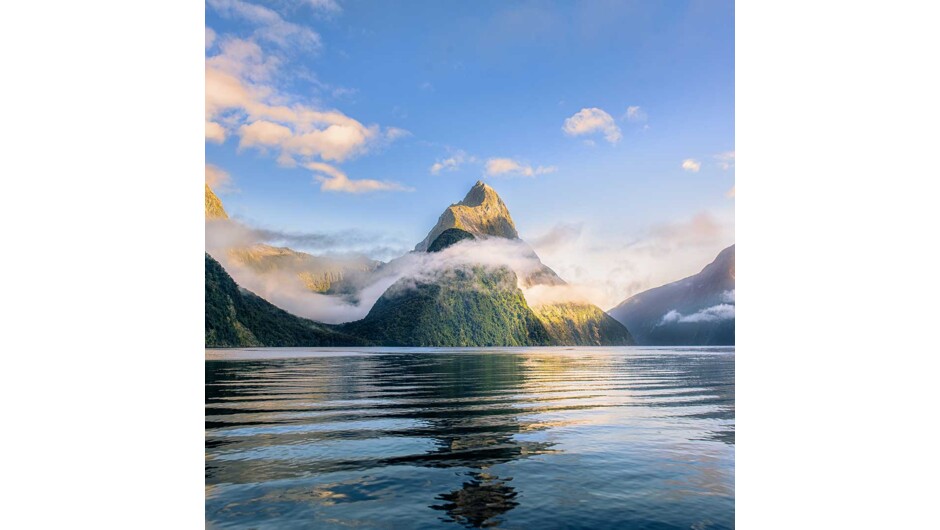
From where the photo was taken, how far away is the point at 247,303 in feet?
637

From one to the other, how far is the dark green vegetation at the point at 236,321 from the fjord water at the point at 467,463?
154 metres

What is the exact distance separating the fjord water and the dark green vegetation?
505 feet

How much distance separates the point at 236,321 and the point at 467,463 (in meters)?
177

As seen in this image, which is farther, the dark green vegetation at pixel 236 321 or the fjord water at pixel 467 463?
the dark green vegetation at pixel 236 321

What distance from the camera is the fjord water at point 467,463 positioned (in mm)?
11688

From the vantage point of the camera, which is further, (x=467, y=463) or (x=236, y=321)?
(x=236, y=321)

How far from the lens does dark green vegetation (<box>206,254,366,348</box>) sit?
552 feet

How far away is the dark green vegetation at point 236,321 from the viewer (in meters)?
168

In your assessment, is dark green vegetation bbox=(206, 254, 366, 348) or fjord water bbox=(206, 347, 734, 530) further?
dark green vegetation bbox=(206, 254, 366, 348)

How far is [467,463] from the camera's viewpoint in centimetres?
1538
